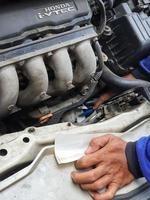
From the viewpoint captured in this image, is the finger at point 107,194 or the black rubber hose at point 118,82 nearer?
the finger at point 107,194

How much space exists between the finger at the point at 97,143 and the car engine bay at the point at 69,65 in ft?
0.38

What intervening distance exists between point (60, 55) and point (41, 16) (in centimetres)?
16

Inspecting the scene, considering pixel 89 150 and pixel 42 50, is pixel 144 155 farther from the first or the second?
pixel 42 50

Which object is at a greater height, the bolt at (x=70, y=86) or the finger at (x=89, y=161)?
the bolt at (x=70, y=86)

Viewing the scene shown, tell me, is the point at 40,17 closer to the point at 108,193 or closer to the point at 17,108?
the point at 17,108

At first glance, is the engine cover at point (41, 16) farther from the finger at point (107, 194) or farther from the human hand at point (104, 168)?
the finger at point (107, 194)

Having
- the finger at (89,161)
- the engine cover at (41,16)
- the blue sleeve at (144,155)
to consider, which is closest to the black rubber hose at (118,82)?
the engine cover at (41,16)

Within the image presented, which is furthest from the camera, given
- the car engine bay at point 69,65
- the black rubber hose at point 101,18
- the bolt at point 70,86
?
the black rubber hose at point 101,18

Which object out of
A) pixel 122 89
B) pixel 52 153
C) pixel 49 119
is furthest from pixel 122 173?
pixel 122 89

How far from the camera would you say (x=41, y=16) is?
148 cm

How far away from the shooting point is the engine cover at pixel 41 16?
4.51 feet

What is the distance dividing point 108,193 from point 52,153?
0.22 metres

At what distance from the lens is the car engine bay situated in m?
1.39

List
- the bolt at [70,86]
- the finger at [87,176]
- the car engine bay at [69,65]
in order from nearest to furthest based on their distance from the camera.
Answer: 1. the finger at [87,176]
2. the car engine bay at [69,65]
3. the bolt at [70,86]
